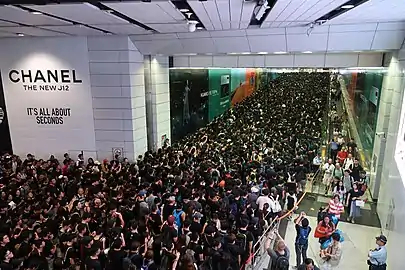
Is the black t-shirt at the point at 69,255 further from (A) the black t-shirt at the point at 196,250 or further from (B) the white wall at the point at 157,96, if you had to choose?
(B) the white wall at the point at 157,96

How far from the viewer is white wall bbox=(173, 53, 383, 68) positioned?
10000mm

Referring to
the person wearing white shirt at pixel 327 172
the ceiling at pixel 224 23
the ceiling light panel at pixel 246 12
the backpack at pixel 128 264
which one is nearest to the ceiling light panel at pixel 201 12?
the ceiling at pixel 224 23

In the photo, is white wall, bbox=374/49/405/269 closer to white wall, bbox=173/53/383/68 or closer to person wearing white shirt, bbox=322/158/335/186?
white wall, bbox=173/53/383/68

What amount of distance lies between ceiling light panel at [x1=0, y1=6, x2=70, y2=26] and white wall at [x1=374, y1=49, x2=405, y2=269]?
7.20 meters

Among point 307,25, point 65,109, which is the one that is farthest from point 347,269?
point 65,109

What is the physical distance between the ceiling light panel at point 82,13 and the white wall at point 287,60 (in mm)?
5118

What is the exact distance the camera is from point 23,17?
645 cm

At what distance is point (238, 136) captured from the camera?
476 inches

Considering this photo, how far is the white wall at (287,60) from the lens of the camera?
32.8ft

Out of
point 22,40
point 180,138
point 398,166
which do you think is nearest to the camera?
point 398,166

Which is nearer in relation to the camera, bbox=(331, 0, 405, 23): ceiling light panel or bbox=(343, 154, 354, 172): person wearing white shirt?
bbox=(331, 0, 405, 23): ceiling light panel

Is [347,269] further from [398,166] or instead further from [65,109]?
[65,109]

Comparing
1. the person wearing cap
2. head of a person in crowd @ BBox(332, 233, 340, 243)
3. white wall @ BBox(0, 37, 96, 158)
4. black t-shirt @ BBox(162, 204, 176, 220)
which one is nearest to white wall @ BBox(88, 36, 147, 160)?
white wall @ BBox(0, 37, 96, 158)

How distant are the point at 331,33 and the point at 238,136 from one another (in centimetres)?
487
